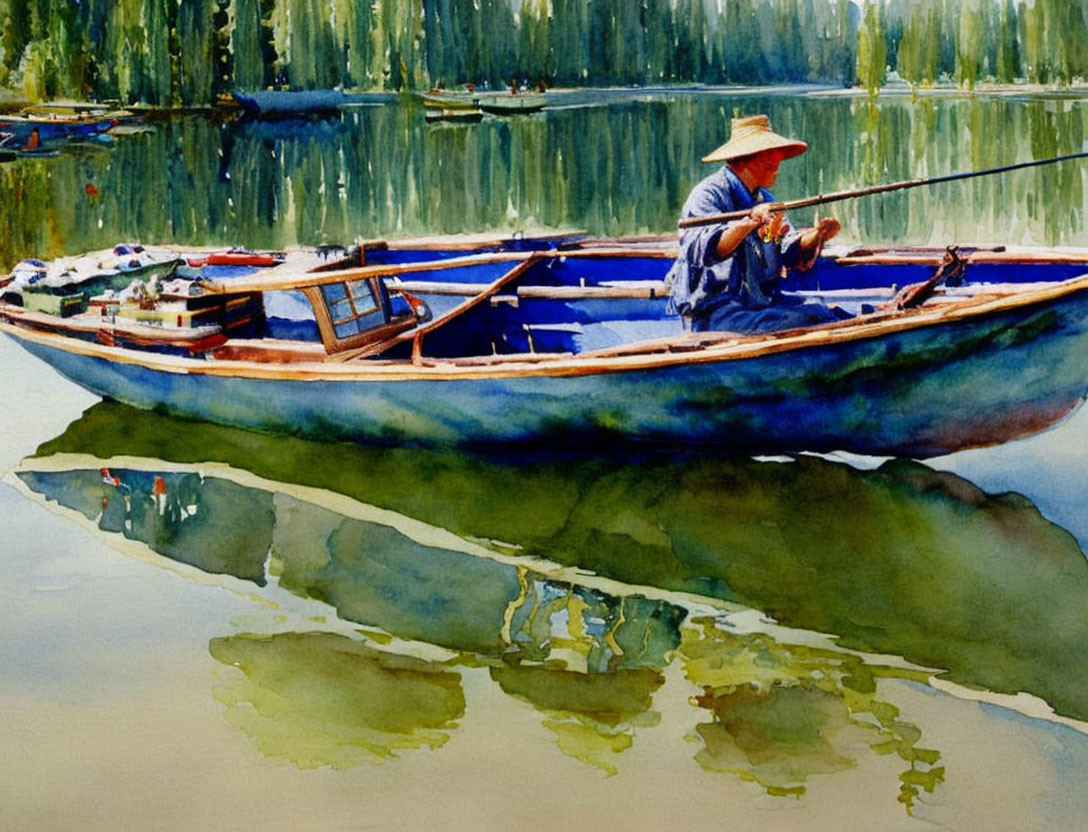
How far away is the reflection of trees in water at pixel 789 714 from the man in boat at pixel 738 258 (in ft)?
6.43

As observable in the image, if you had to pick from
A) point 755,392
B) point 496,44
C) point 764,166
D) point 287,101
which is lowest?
point 755,392

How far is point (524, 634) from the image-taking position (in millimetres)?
4801

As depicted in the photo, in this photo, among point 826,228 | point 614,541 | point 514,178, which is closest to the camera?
point 614,541

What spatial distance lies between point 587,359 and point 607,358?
0.09 meters

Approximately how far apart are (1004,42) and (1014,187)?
55.3 ft

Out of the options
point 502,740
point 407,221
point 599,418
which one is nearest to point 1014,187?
point 407,221

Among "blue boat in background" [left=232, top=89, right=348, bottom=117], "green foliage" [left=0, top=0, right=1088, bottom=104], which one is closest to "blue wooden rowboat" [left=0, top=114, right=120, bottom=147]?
"green foliage" [left=0, top=0, right=1088, bottom=104]

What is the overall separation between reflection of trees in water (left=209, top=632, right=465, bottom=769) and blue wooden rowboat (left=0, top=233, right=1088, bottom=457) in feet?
6.33

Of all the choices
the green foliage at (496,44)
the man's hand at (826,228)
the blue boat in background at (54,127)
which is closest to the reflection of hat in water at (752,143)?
the man's hand at (826,228)

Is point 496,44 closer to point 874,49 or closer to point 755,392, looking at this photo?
point 874,49

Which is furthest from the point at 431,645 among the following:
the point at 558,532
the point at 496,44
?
the point at 496,44

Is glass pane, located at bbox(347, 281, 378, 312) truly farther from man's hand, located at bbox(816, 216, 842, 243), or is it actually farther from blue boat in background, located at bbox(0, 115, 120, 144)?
blue boat in background, located at bbox(0, 115, 120, 144)

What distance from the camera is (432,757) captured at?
3.98m

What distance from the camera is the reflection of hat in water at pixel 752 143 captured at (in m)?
6.09
